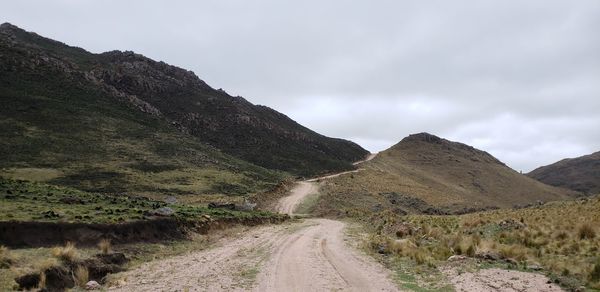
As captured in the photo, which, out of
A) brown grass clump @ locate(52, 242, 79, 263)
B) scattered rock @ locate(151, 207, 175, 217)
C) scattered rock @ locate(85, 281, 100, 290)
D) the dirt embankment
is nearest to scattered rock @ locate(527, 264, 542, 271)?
scattered rock @ locate(85, 281, 100, 290)

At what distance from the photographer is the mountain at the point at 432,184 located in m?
66.0

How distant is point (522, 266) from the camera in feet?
48.1

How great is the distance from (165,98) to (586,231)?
104m

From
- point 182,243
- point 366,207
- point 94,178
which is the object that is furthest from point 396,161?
point 182,243

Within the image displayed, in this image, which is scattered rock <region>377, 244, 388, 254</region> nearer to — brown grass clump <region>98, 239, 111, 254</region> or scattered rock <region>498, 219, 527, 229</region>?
scattered rock <region>498, 219, 527, 229</region>

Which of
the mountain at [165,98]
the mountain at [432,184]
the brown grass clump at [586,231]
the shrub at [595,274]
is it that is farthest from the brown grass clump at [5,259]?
the mountain at [165,98]

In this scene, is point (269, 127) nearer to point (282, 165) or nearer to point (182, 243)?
point (282, 165)

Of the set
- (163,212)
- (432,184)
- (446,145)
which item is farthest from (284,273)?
(446,145)

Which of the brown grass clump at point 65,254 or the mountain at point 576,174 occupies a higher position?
the mountain at point 576,174

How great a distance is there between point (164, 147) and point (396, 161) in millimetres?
70674

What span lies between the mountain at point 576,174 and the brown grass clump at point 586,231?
14873 cm

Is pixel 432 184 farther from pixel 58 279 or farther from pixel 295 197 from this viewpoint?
pixel 58 279

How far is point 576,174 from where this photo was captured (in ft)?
568

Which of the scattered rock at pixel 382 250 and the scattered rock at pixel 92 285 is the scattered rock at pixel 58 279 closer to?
the scattered rock at pixel 92 285
